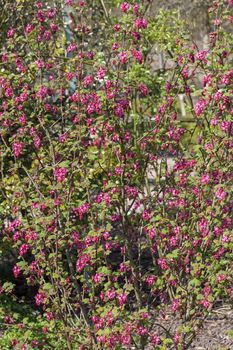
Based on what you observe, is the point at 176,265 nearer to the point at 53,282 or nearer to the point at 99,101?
the point at 53,282

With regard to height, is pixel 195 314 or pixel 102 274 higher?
pixel 102 274

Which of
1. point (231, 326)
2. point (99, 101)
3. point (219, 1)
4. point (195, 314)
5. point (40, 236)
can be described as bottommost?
point (231, 326)

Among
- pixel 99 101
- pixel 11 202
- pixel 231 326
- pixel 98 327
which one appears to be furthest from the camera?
pixel 231 326

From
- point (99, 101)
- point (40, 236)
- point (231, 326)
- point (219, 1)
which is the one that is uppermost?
point (219, 1)

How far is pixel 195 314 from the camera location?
3.89 metres

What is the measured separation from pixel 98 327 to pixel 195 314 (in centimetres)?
55

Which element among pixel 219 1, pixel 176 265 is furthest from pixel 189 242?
pixel 219 1

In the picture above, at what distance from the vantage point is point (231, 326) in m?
5.52

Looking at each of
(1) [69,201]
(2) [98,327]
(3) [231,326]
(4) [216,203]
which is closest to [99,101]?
(1) [69,201]

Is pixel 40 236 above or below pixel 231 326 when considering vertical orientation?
above

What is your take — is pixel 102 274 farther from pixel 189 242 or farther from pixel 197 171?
pixel 197 171

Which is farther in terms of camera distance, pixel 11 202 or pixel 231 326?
pixel 231 326

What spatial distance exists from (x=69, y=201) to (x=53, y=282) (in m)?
0.46

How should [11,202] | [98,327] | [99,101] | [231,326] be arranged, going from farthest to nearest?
[231,326]
[11,202]
[99,101]
[98,327]
